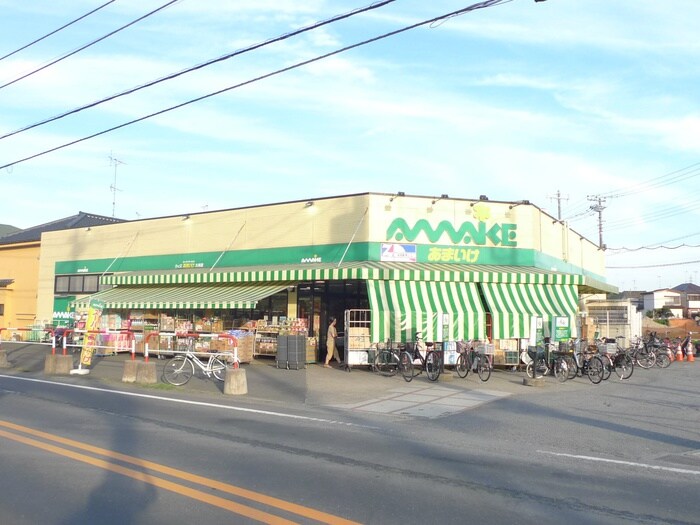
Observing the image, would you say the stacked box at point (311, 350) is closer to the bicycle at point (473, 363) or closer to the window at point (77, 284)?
the bicycle at point (473, 363)

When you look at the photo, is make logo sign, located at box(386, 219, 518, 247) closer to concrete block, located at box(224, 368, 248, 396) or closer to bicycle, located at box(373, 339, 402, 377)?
bicycle, located at box(373, 339, 402, 377)

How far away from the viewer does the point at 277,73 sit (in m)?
13.4

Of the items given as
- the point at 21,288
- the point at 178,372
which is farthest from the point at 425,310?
the point at 21,288

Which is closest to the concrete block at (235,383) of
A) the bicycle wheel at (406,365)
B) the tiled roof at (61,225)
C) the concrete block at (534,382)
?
the bicycle wheel at (406,365)

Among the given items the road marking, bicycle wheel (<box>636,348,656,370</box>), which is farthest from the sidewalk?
bicycle wheel (<box>636,348,656,370</box>)

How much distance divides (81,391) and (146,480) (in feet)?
30.1

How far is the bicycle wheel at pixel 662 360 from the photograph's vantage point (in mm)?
24391

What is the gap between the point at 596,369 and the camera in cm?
1827

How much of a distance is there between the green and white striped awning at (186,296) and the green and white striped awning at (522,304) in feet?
23.5

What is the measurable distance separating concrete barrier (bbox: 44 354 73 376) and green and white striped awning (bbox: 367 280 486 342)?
9.08 metres

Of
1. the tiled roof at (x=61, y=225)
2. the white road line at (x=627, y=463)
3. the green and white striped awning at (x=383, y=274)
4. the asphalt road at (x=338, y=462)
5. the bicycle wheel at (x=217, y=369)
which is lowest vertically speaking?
the white road line at (x=627, y=463)

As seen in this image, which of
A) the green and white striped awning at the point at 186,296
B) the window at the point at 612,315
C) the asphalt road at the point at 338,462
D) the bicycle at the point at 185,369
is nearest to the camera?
the asphalt road at the point at 338,462

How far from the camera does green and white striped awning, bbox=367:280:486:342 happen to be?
20.2 meters

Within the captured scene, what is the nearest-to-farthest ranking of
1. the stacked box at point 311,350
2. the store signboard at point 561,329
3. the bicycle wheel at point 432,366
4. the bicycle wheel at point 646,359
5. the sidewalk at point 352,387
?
the sidewalk at point 352,387
the bicycle wheel at point 432,366
the store signboard at point 561,329
the stacked box at point 311,350
the bicycle wheel at point 646,359
